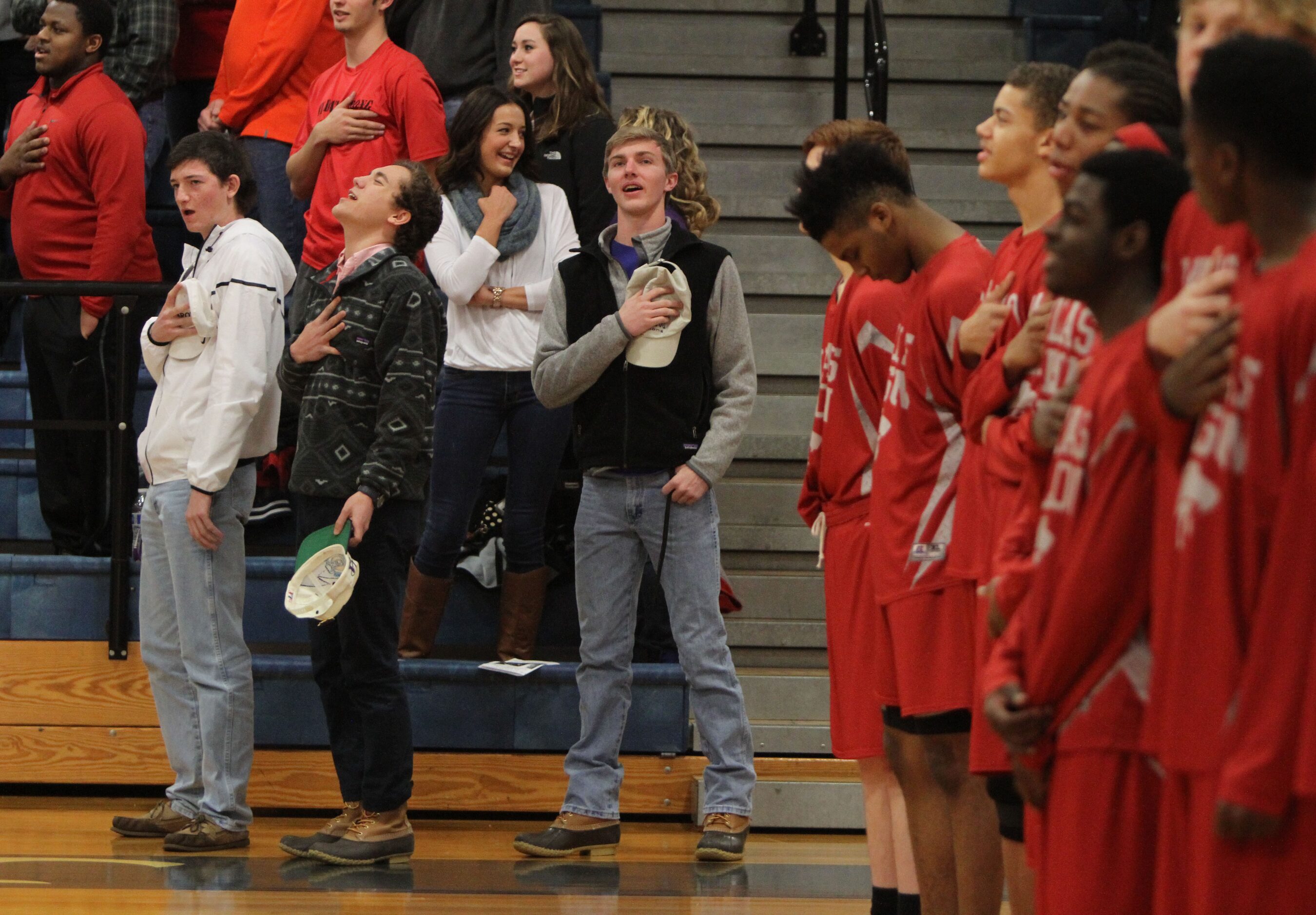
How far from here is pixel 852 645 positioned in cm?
337

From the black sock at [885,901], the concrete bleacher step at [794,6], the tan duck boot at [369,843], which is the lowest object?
the tan duck boot at [369,843]

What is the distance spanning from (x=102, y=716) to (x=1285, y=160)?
4292 mm

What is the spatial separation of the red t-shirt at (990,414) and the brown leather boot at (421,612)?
8.24 feet

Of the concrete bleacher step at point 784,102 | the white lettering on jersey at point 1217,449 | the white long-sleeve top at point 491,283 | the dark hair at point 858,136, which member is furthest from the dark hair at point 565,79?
the white lettering on jersey at point 1217,449

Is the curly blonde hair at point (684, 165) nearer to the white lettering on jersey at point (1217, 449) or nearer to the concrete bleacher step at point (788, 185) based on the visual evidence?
the concrete bleacher step at point (788, 185)

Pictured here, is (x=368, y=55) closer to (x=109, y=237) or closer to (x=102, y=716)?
(x=109, y=237)

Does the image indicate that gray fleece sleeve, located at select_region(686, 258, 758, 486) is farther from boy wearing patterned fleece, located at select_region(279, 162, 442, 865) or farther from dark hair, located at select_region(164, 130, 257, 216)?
dark hair, located at select_region(164, 130, 257, 216)

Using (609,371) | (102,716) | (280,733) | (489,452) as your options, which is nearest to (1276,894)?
(609,371)

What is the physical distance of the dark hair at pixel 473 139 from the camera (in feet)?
16.3

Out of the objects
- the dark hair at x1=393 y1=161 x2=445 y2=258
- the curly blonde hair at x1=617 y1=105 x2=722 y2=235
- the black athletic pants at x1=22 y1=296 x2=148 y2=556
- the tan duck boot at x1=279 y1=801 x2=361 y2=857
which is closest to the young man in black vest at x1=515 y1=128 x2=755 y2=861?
the curly blonde hair at x1=617 y1=105 x2=722 y2=235

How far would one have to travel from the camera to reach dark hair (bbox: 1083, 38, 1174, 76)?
7.39 feet

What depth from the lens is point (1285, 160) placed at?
169 centimetres

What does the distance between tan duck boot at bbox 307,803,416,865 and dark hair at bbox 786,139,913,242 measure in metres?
2.14

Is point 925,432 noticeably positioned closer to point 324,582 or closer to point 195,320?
point 324,582
